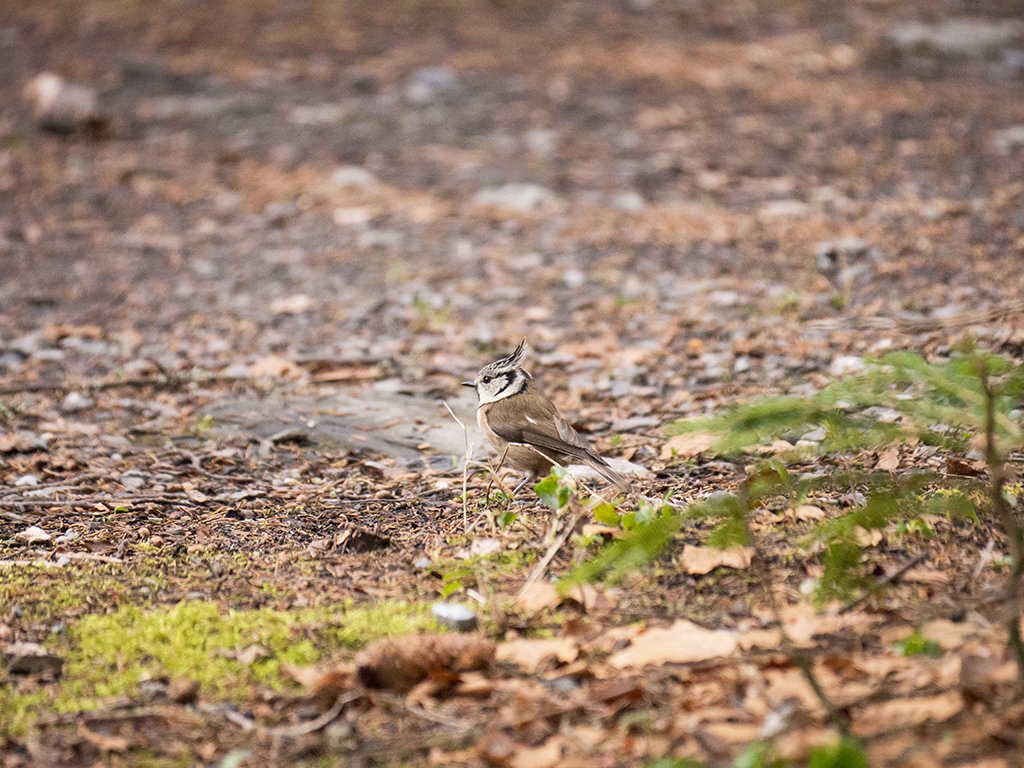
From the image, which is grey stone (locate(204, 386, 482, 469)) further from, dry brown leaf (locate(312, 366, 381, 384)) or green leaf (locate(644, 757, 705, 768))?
green leaf (locate(644, 757, 705, 768))

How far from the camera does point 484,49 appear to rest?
509 inches

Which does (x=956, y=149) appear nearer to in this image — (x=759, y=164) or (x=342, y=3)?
(x=759, y=164)

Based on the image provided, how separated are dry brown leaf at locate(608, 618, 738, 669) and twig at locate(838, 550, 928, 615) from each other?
1.13ft

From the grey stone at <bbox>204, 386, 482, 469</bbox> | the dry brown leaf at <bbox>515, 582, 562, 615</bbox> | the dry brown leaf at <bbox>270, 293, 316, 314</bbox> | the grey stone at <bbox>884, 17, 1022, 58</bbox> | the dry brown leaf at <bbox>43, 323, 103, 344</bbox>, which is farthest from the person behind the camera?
the grey stone at <bbox>884, 17, 1022, 58</bbox>

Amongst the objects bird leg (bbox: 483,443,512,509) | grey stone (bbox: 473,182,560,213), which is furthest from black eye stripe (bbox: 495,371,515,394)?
grey stone (bbox: 473,182,560,213)

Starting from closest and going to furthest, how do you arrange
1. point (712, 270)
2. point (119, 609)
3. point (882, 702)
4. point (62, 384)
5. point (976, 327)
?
point (882, 702), point (119, 609), point (976, 327), point (62, 384), point (712, 270)

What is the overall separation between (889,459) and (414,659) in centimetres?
228

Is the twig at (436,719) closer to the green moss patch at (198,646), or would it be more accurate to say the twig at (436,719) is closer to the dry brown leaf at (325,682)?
the dry brown leaf at (325,682)

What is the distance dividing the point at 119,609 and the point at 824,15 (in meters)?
12.0

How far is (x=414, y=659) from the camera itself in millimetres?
3117

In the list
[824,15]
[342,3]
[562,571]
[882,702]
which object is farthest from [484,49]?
[882,702]

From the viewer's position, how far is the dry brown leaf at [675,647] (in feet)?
10.2

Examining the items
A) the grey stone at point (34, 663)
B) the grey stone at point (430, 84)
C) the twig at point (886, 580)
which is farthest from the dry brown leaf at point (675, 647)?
the grey stone at point (430, 84)

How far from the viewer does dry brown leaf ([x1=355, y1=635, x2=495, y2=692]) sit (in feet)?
10.2
